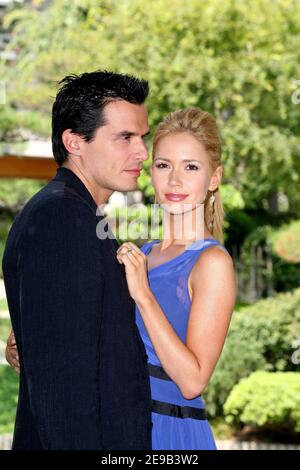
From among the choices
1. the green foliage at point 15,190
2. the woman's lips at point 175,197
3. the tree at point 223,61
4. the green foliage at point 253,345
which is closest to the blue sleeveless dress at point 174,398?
the woman's lips at point 175,197

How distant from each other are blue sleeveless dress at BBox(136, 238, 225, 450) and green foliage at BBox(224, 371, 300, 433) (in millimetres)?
7121

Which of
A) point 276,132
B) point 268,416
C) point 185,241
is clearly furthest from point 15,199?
point 185,241

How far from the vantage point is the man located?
2.06 m

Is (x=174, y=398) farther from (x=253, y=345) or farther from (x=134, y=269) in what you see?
(x=253, y=345)

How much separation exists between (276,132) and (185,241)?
12.9 metres

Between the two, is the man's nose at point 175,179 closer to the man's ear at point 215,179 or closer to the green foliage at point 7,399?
the man's ear at point 215,179

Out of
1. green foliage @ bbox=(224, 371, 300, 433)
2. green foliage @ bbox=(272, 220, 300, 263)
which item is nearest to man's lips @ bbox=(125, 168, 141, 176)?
green foliage @ bbox=(224, 371, 300, 433)

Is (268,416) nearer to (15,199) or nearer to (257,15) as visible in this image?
(257,15)

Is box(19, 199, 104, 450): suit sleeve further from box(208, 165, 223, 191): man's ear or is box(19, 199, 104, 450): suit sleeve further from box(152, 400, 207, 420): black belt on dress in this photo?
box(208, 165, 223, 191): man's ear

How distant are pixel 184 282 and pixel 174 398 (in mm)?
374

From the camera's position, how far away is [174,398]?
9.12ft

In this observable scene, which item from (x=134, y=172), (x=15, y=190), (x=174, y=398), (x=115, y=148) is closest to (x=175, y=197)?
(x=134, y=172)

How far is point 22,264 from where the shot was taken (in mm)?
2154
